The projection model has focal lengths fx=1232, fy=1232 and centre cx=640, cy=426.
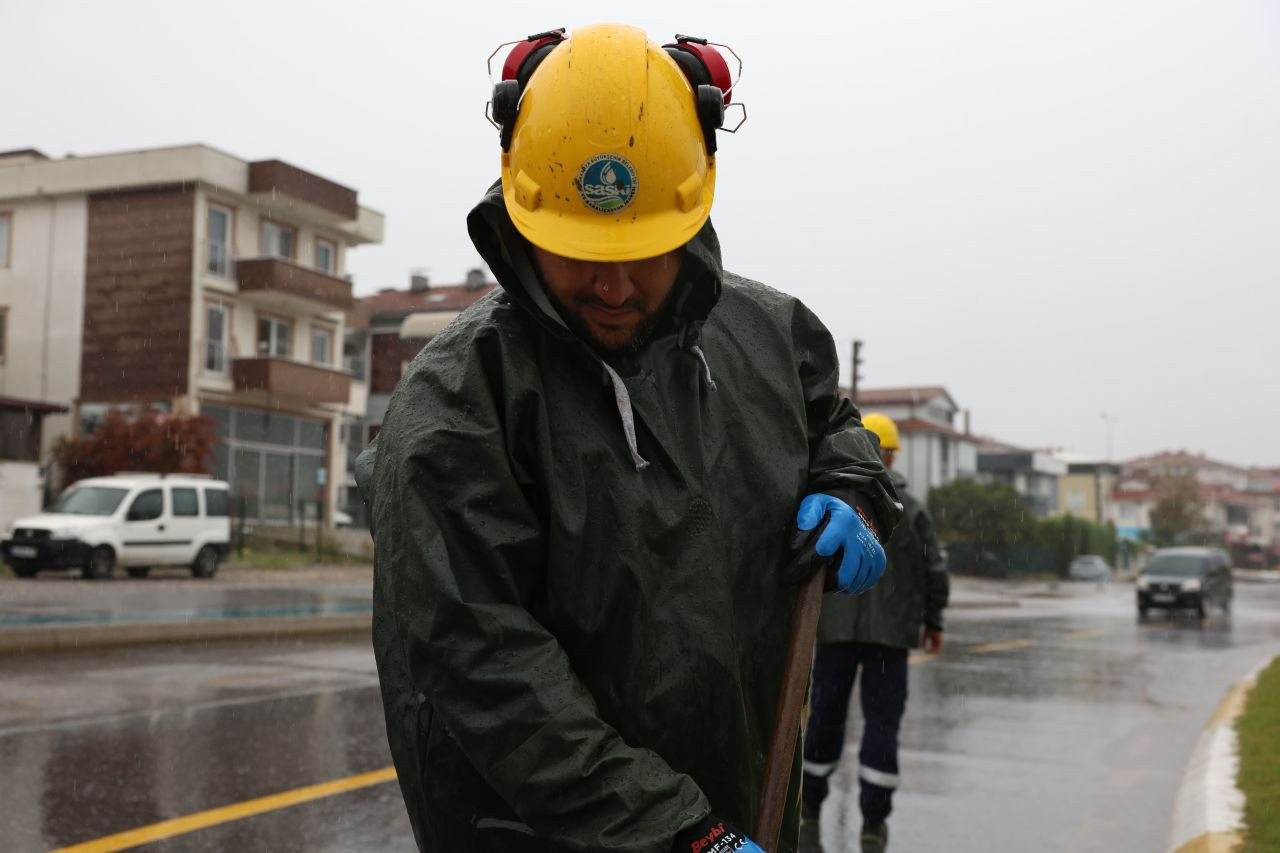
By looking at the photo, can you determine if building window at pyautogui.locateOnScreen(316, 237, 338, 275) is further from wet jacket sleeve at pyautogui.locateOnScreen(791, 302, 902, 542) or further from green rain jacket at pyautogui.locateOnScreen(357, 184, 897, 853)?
green rain jacket at pyautogui.locateOnScreen(357, 184, 897, 853)

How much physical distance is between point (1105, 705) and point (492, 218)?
9.90 meters

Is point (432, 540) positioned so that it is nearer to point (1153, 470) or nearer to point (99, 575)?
point (99, 575)

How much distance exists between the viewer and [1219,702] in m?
11.0

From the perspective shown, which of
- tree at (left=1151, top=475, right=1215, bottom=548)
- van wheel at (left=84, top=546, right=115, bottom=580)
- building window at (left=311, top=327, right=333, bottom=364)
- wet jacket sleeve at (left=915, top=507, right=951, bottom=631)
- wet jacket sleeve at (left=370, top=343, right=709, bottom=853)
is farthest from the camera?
tree at (left=1151, top=475, right=1215, bottom=548)

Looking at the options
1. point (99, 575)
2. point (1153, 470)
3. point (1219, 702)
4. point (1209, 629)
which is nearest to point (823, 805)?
point (1219, 702)

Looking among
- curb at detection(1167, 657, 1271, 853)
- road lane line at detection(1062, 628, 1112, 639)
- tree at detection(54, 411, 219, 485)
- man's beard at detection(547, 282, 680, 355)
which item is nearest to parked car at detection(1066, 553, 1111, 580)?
road lane line at detection(1062, 628, 1112, 639)

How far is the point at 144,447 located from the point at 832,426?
27.4 m

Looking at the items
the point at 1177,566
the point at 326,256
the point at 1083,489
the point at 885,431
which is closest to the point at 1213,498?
the point at 1083,489

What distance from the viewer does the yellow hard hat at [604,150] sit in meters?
1.79

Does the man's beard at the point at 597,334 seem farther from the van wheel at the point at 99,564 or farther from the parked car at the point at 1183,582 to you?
the parked car at the point at 1183,582

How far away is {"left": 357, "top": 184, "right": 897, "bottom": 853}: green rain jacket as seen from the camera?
1648mm

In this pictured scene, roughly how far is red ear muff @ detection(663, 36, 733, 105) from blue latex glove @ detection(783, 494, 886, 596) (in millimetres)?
686

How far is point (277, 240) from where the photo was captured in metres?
35.8

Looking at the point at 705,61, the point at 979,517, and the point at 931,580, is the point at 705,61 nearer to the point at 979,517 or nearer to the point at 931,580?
the point at 931,580
